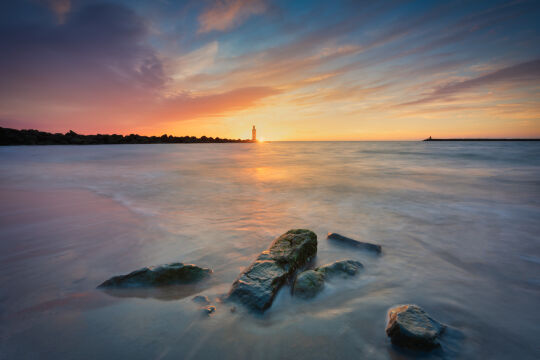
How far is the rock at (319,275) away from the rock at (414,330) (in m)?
0.64

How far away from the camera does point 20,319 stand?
1835mm

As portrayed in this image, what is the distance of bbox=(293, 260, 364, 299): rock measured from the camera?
2.12 metres

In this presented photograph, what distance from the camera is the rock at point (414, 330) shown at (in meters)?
1.54

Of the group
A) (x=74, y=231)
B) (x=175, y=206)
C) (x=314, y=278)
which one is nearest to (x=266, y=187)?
(x=175, y=206)

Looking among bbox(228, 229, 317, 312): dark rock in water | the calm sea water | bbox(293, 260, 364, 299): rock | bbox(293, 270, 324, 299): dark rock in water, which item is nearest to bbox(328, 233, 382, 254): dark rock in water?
the calm sea water

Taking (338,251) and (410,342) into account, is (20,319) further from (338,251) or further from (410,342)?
(338,251)

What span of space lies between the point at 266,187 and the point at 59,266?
19.2ft

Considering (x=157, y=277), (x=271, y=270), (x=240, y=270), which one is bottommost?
(x=240, y=270)

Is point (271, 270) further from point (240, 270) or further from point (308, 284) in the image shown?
point (240, 270)

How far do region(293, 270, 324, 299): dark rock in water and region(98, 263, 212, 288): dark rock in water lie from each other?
986 millimetres

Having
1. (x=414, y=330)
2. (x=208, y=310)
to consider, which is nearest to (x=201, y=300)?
(x=208, y=310)

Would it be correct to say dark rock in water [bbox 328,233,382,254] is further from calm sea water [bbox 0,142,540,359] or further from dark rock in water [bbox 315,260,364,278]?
dark rock in water [bbox 315,260,364,278]

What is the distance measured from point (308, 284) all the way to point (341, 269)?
516mm

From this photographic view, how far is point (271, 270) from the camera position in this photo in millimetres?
2186
